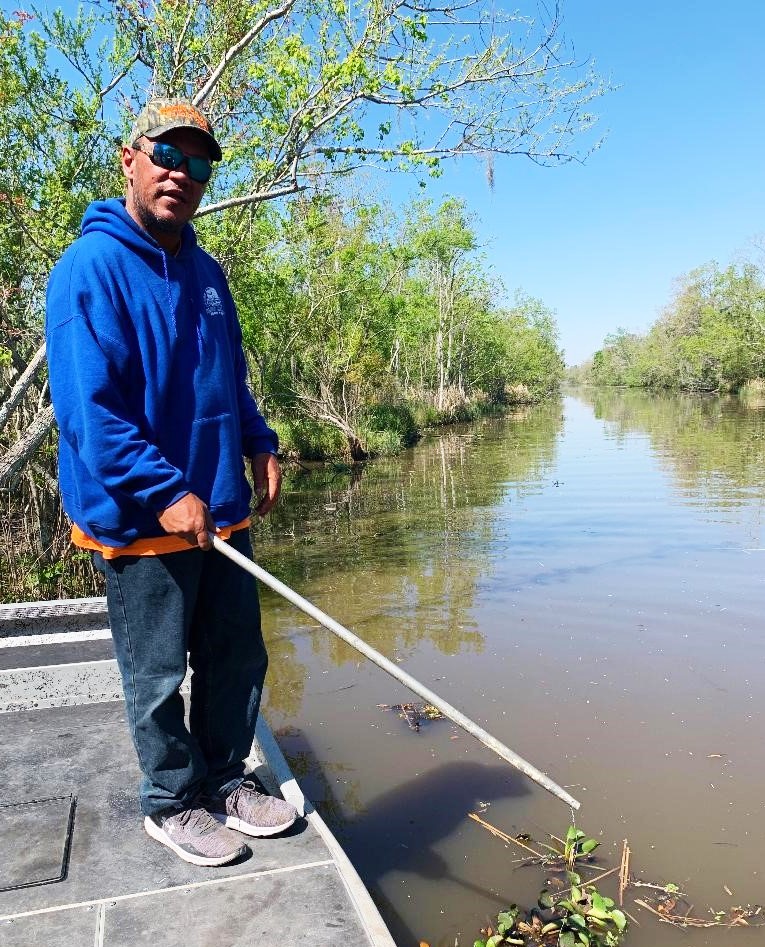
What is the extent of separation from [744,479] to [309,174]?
10669mm

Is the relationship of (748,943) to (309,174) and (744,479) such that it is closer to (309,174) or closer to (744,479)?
(309,174)

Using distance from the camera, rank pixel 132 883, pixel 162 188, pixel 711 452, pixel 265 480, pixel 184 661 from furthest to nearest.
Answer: pixel 711 452
pixel 265 480
pixel 184 661
pixel 162 188
pixel 132 883

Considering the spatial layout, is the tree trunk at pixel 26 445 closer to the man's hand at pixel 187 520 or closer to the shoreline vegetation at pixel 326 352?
the shoreline vegetation at pixel 326 352

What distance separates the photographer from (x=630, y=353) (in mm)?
118688

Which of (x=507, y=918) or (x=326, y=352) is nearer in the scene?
(x=507, y=918)

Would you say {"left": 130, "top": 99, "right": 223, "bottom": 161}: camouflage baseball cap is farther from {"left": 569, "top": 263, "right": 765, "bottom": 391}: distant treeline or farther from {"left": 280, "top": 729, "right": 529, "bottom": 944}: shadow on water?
{"left": 569, "top": 263, "right": 765, "bottom": 391}: distant treeline

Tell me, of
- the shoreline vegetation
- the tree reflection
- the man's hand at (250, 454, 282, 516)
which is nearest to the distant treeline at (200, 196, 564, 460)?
the shoreline vegetation

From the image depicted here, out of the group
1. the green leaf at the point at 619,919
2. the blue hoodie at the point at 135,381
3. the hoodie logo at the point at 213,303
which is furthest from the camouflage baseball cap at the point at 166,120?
the green leaf at the point at 619,919

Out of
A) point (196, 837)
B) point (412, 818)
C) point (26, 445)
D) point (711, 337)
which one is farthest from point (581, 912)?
point (711, 337)

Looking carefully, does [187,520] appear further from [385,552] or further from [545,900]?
[385,552]

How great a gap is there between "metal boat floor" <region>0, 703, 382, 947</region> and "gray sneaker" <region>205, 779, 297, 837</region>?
0.04 m

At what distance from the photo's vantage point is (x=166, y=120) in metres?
2.27

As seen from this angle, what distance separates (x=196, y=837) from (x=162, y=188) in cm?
197

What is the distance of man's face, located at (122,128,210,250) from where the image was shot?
2.31 m
